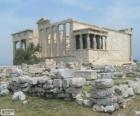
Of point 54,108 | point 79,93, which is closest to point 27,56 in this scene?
point 79,93

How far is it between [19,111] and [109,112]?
283 cm

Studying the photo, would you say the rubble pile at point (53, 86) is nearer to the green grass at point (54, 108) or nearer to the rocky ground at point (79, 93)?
the rocky ground at point (79, 93)

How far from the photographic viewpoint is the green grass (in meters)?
10.1

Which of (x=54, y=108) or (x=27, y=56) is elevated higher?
(x=27, y=56)

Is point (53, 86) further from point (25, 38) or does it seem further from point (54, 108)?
point (25, 38)

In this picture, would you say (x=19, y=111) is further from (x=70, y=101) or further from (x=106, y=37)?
(x=106, y=37)

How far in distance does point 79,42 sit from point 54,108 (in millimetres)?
50029

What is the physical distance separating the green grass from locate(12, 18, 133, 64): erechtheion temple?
149 ft

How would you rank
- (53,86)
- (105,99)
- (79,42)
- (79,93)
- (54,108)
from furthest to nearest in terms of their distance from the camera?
(79,42), (53,86), (79,93), (54,108), (105,99)

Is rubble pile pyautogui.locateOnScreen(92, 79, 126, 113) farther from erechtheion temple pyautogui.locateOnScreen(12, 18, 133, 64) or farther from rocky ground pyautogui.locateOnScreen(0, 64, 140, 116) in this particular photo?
erechtheion temple pyautogui.locateOnScreen(12, 18, 133, 64)

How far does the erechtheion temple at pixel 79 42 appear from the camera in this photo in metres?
59.0

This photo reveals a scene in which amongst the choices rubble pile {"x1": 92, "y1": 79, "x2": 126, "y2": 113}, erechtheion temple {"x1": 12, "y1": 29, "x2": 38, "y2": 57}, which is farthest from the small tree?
rubble pile {"x1": 92, "y1": 79, "x2": 126, "y2": 113}

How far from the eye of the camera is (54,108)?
10.7 m

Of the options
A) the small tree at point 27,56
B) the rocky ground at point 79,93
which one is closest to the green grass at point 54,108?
the rocky ground at point 79,93
